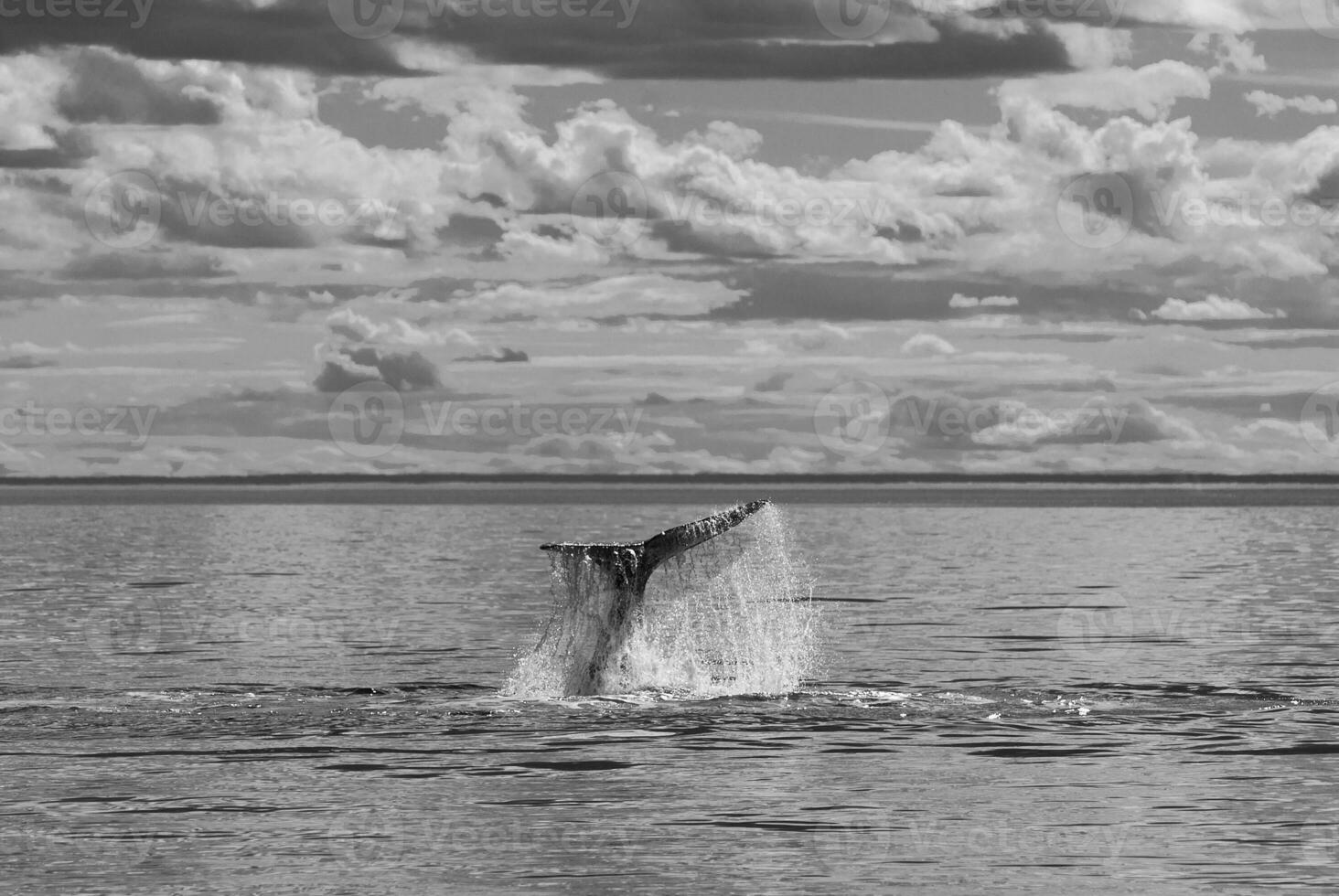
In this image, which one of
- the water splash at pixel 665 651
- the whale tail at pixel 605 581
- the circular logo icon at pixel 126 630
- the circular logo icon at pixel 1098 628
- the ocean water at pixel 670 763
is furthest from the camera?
the circular logo icon at pixel 126 630

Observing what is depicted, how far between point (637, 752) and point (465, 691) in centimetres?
768

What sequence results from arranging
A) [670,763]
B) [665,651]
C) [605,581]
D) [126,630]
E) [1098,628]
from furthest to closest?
[1098,628]
[126,630]
[665,651]
[605,581]
[670,763]

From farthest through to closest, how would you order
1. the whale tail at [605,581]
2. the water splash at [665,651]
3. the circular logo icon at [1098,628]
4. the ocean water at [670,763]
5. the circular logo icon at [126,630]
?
the circular logo icon at [126,630]
the circular logo icon at [1098,628]
the water splash at [665,651]
the whale tail at [605,581]
the ocean water at [670,763]

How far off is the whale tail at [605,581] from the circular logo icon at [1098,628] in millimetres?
12008

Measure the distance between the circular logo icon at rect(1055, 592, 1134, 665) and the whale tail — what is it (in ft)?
39.4

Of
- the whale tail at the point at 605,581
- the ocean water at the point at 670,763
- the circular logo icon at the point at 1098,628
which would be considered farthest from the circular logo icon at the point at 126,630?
the circular logo icon at the point at 1098,628

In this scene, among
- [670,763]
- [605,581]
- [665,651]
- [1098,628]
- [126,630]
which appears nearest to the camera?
[670,763]

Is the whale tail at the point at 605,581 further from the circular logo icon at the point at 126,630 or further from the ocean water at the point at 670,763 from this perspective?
the circular logo icon at the point at 126,630

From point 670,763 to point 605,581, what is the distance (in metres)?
4.74

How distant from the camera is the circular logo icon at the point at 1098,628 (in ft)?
127

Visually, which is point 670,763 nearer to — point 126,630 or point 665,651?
point 665,651

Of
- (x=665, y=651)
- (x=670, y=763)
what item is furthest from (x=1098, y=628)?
(x=670, y=763)

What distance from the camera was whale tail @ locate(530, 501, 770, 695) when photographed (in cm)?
2606

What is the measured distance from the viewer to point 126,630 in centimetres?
4506
